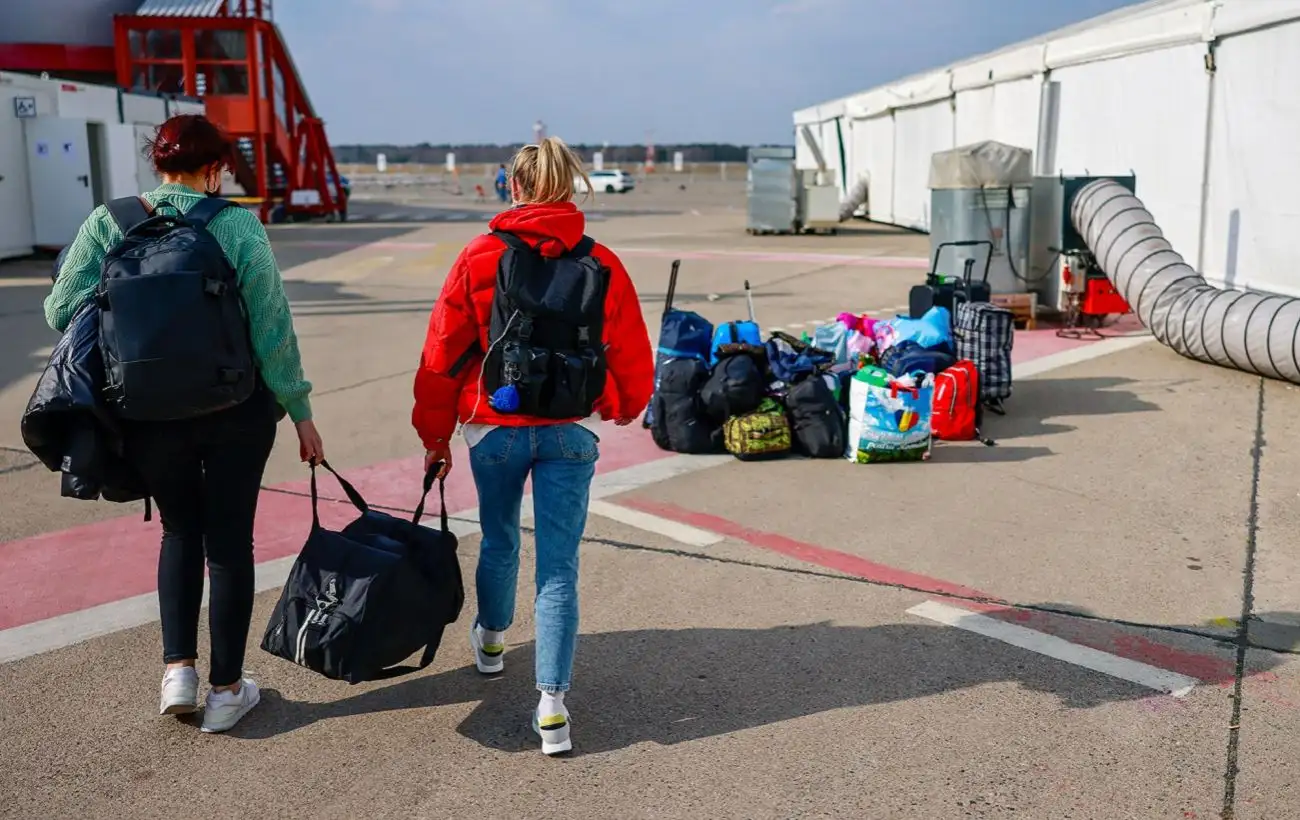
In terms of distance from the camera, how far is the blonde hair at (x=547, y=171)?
3.53m

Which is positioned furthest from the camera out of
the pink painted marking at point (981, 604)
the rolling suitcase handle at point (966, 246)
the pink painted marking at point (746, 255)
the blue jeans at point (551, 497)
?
the pink painted marking at point (746, 255)

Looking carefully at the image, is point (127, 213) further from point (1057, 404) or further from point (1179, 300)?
point (1179, 300)

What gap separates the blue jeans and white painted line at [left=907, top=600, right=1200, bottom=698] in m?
1.76

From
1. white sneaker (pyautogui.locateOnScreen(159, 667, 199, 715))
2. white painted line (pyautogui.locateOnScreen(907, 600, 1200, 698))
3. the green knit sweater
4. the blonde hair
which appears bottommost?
white painted line (pyautogui.locateOnScreen(907, 600, 1200, 698))

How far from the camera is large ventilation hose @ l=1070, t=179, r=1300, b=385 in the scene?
8.76 metres

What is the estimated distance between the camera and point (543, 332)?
3465mm

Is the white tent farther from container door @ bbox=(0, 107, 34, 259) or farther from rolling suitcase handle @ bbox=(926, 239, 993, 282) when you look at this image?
container door @ bbox=(0, 107, 34, 259)

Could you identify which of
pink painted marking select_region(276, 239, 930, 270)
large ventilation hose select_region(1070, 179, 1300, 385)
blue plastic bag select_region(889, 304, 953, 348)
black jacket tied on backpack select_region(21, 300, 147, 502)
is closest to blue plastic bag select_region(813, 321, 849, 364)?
blue plastic bag select_region(889, 304, 953, 348)

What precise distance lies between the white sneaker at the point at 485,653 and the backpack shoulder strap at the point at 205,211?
1.58 metres

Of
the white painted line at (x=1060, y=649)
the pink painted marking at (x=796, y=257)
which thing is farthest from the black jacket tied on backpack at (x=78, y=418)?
the pink painted marking at (x=796, y=257)

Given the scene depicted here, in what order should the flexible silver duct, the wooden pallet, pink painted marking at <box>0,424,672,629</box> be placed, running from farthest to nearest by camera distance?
the flexible silver duct
the wooden pallet
pink painted marking at <box>0,424,672,629</box>

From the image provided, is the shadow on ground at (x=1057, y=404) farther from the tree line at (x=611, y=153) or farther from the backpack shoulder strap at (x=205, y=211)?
the tree line at (x=611, y=153)

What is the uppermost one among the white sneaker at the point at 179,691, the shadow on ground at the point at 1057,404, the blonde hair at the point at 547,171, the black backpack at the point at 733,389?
the blonde hair at the point at 547,171

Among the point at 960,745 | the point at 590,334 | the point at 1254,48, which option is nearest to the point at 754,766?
the point at 960,745
